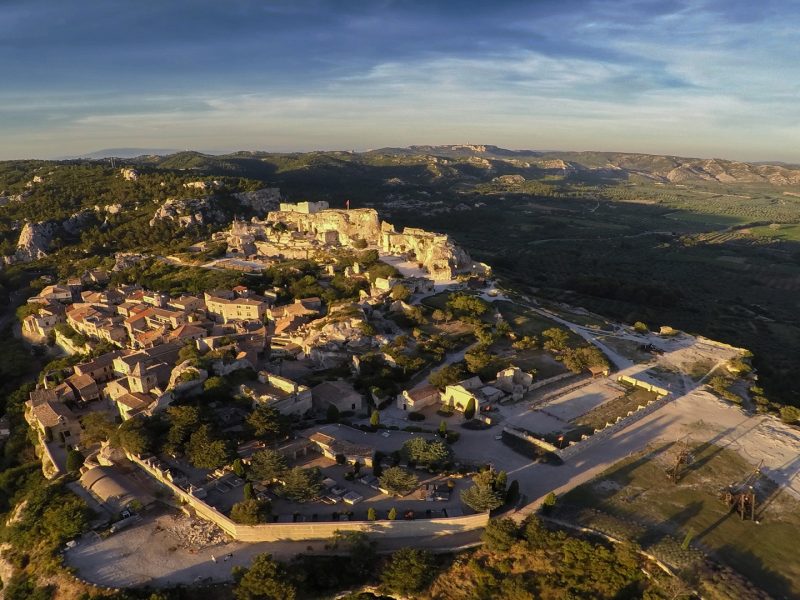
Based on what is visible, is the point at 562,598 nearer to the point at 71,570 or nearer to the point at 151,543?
the point at 151,543

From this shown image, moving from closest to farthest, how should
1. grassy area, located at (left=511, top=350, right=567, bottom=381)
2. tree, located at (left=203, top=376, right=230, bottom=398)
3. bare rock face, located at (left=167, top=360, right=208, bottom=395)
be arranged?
bare rock face, located at (left=167, top=360, right=208, bottom=395) → tree, located at (left=203, top=376, right=230, bottom=398) → grassy area, located at (left=511, top=350, right=567, bottom=381)

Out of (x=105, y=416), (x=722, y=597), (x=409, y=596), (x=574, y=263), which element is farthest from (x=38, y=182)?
(x=722, y=597)

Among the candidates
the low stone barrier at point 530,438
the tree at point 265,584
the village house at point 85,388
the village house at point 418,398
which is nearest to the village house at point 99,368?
the village house at point 85,388

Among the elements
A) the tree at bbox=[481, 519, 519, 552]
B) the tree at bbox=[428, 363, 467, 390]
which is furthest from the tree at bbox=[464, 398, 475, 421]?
the tree at bbox=[481, 519, 519, 552]

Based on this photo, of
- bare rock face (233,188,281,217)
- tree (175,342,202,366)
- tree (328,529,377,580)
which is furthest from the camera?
bare rock face (233,188,281,217)

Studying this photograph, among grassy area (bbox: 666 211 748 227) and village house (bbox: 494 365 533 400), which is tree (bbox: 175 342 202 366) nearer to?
village house (bbox: 494 365 533 400)
